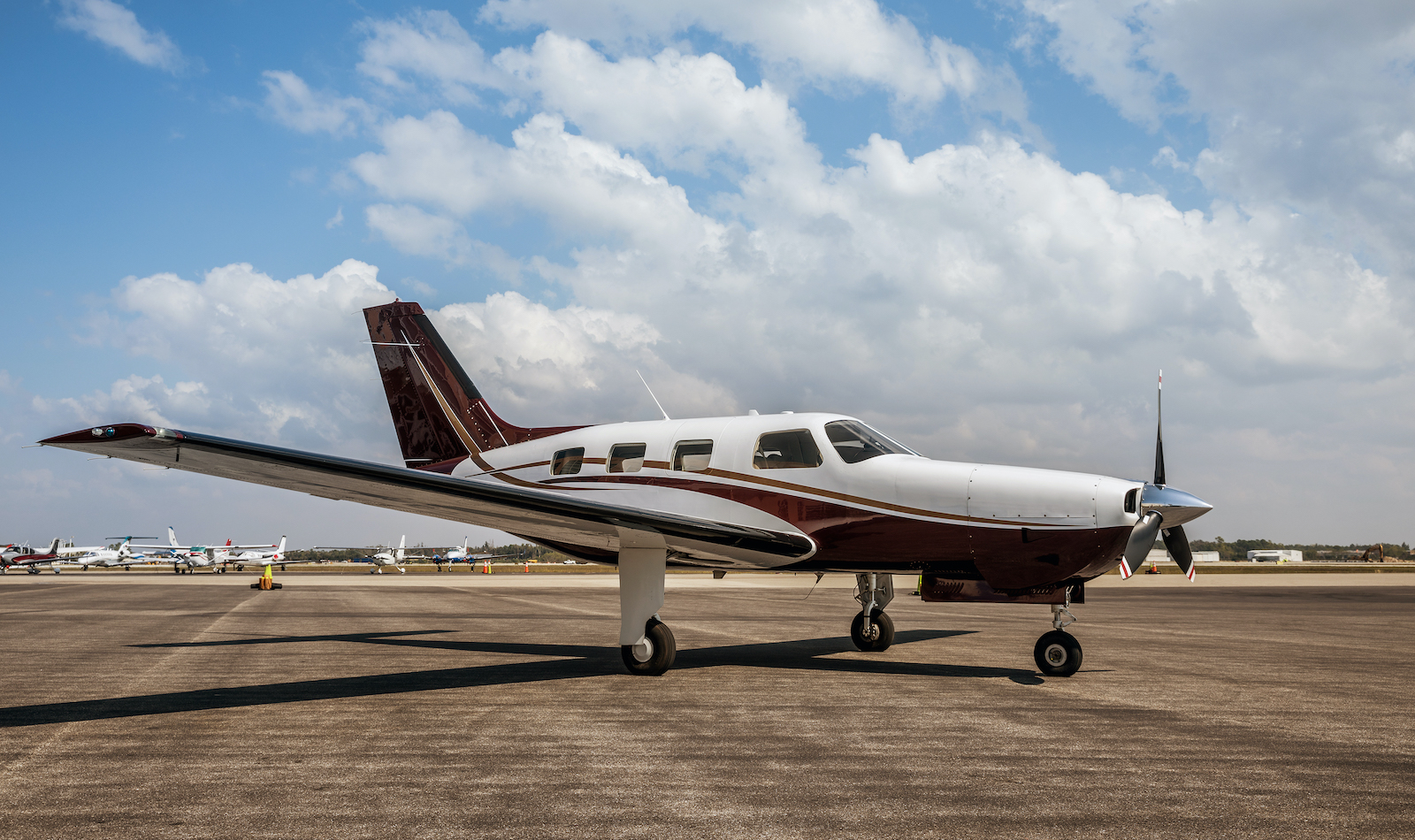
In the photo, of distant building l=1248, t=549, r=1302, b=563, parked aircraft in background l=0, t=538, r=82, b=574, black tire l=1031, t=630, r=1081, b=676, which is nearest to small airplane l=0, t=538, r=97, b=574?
parked aircraft in background l=0, t=538, r=82, b=574

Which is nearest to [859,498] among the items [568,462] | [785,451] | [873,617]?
[785,451]

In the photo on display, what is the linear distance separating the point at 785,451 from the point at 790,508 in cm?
67

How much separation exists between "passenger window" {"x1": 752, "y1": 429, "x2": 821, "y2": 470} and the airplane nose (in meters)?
3.39

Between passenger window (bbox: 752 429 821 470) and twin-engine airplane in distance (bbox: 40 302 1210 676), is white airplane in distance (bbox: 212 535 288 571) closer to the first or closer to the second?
twin-engine airplane in distance (bbox: 40 302 1210 676)

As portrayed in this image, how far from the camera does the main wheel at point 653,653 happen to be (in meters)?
9.42

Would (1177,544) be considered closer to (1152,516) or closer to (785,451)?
(1152,516)

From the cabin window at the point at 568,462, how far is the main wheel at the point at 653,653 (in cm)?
263

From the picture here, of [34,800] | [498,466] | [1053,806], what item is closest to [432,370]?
[498,466]

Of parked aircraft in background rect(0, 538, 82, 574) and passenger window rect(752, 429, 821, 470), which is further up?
passenger window rect(752, 429, 821, 470)

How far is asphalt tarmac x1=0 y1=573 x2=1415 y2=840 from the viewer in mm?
4188

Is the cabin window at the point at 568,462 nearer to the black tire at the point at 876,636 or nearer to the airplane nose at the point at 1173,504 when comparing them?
the black tire at the point at 876,636

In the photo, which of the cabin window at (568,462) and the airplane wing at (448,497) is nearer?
the airplane wing at (448,497)

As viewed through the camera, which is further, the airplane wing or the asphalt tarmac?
the airplane wing

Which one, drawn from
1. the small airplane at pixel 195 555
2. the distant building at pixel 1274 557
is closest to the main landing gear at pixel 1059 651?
the small airplane at pixel 195 555
